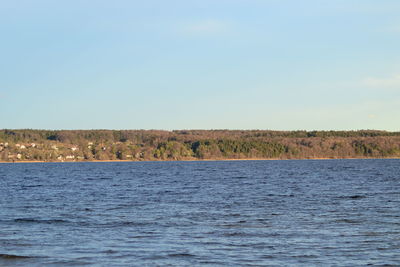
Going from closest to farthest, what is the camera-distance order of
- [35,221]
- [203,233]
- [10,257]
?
[10,257] → [203,233] → [35,221]

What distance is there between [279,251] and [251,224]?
26.5ft

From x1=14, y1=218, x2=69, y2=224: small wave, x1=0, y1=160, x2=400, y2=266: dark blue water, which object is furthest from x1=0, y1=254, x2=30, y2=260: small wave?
x1=14, y1=218, x2=69, y2=224: small wave

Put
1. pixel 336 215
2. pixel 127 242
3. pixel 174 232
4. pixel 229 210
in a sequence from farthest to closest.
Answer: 1. pixel 229 210
2. pixel 336 215
3. pixel 174 232
4. pixel 127 242

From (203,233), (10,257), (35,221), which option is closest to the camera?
(10,257)

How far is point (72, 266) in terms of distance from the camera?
21.1m

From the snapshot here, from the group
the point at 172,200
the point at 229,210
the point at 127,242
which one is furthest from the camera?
the point at 172,200

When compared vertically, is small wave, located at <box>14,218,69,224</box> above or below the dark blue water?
below

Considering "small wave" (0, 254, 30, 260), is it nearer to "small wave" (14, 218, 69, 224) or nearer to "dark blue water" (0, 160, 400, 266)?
"dark blue water" (0, 160, 400, 266)

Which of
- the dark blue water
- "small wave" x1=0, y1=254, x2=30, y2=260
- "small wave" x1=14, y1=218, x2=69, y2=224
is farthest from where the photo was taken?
"small wave" x1=14, y1=218, x2=69, y2=224

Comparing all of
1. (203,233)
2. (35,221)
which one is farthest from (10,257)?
(35,221)

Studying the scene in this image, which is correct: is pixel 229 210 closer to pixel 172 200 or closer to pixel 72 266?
pixel 172 200

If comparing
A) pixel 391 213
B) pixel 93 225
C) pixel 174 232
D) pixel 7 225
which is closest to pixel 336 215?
pixel 391 213

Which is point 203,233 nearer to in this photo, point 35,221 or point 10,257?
point 10,257

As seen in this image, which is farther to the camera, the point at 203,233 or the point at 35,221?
the point at 35,221
